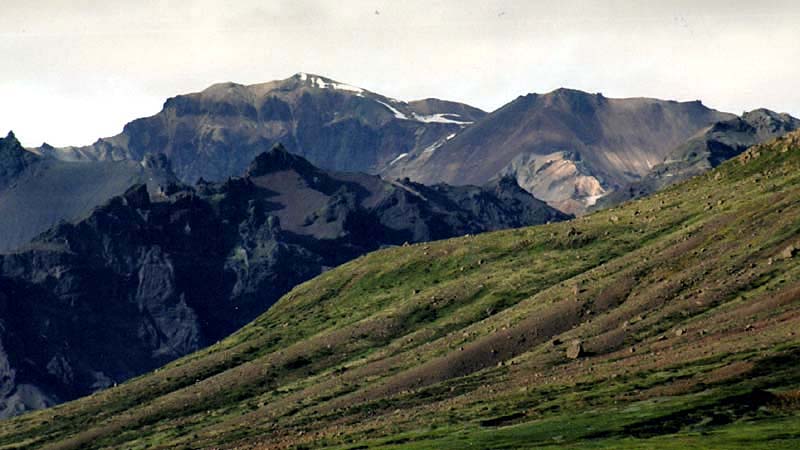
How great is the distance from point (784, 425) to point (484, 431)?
157 ft

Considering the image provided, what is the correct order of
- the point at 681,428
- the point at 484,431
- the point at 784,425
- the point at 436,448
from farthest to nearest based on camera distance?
the point at 484,431 → the point at 436,448 → the point at 681,428 → the point at 784,425

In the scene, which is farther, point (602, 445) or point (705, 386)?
point (705, 386)

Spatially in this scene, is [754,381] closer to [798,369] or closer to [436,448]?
[798,369]

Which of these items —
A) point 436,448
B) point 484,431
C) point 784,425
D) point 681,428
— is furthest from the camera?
point 484,431

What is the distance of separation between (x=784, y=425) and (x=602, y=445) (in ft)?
65.0

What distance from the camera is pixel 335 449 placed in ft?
649

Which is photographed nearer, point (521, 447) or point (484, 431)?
point (521, 447)

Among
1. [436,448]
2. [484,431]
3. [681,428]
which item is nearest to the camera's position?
[681,428]

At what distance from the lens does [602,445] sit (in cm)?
16012

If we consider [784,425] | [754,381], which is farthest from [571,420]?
[784,425]

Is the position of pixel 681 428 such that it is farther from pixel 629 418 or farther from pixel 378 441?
pixel 378 441

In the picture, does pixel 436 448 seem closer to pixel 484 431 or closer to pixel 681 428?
pixel 484 431

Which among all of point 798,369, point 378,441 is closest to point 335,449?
point 378,441

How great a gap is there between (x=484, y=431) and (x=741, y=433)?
4476cm
